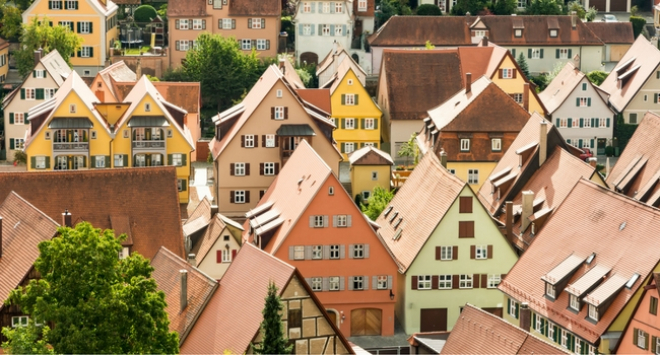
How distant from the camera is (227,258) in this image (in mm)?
90438

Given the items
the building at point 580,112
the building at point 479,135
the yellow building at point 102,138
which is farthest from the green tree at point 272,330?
the building at point 580,112

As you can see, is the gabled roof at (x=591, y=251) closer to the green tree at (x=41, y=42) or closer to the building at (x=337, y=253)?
the building at (x=337, y=253)

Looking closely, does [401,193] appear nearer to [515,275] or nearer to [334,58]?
[515,275]

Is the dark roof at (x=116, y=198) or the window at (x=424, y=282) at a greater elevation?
the dark roof at (x=116, y=198)

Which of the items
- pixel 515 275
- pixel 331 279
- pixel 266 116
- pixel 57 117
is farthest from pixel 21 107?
pixel 515 275

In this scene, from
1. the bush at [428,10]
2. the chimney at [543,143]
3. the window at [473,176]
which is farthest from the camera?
the bush at [428,10]

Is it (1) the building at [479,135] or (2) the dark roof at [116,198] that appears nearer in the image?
(2) the dark roof at [116,198]

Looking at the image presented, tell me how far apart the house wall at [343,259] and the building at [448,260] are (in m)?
1.35

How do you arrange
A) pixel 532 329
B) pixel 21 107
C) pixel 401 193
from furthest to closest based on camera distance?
pixel 21 107
pixel 401 193
pixel 532 329

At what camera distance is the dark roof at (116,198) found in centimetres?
8600

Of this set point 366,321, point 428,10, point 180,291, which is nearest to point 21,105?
point 366,321

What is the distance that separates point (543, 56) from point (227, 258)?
61029 mm

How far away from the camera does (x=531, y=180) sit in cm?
9412

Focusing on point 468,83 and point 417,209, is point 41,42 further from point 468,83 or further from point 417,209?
point 417,209
